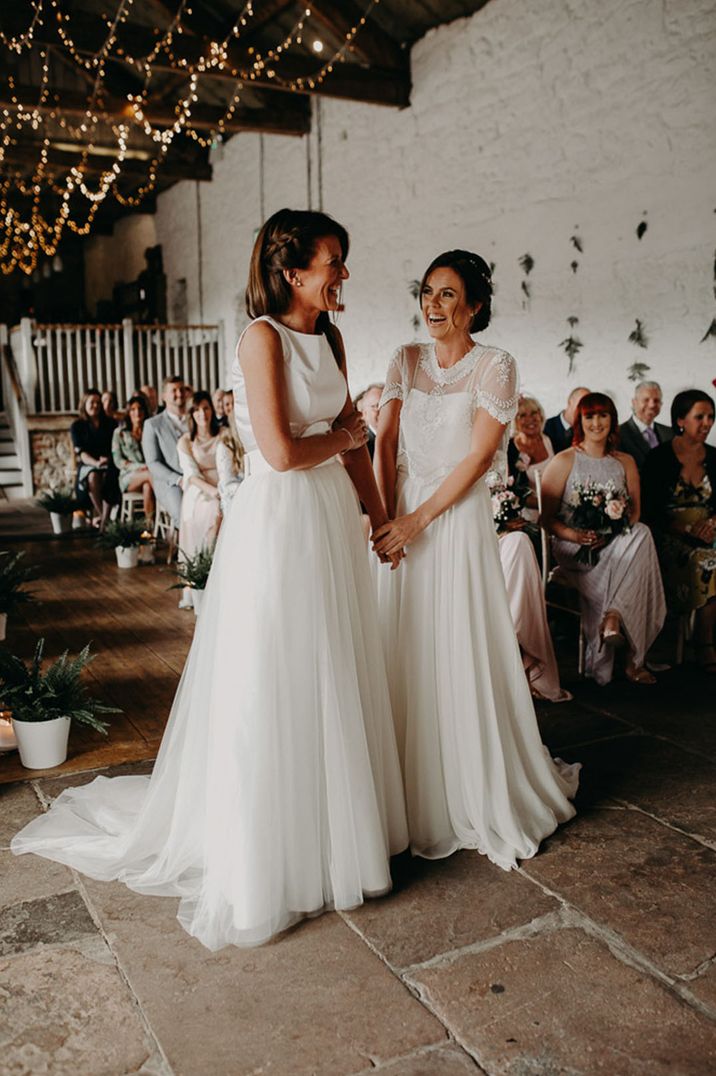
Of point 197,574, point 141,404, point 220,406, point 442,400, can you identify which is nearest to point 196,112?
point 141,404

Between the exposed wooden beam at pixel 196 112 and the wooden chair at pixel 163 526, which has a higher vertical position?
the exposed wooden beam at pixel 196 112

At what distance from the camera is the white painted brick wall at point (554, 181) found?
20.1ft

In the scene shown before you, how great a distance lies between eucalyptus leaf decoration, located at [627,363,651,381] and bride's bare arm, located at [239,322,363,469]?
4823 mm

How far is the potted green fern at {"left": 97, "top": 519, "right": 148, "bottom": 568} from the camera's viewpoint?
7418 mm

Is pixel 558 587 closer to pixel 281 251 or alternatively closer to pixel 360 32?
pixel 281 251

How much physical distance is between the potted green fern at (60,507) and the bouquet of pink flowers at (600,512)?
6340 mm

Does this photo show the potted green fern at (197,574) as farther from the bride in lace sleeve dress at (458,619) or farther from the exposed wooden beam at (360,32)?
the exposed wooden beam at (360,32)

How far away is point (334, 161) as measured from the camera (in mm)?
10414

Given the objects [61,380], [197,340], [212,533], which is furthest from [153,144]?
[212,533]

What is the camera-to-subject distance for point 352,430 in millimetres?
2492

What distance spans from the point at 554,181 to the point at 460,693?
18.6ft

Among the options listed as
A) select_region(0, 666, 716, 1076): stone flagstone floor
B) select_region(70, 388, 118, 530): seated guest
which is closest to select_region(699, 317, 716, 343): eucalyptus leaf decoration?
select_region(0, 666, 716, 1076): stone flagstone floor

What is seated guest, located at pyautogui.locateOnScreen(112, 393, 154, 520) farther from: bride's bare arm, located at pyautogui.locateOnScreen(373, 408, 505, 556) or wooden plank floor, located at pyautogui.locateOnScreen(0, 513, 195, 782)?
bride's bare arm, located at pyautogui.locateOnScreen(373, 408, 505, 556)

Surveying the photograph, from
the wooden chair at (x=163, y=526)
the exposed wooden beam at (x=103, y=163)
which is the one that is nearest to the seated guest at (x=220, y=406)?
the wooden chair at (x=163, y=526)
